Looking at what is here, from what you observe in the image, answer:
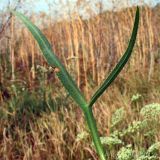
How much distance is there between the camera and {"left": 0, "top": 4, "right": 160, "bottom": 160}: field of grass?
108 inches

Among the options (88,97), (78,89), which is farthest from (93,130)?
(88,97)

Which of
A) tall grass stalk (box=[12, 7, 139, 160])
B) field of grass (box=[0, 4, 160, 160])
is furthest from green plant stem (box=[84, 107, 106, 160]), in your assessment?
field of grass (box=[0, 4, 160, 160])

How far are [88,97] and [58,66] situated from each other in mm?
3910

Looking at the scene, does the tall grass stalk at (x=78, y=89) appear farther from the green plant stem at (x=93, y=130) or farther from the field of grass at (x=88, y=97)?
the field of grass at (x=88, y=97)

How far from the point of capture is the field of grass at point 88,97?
9.03 ft

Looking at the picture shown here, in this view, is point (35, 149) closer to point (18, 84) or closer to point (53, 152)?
point (53, 152)

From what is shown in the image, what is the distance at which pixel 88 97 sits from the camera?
4.48 m

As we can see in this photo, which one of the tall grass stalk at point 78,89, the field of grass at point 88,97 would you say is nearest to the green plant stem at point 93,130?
the tall grass stalk at point 78,89

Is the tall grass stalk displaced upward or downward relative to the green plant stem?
upward

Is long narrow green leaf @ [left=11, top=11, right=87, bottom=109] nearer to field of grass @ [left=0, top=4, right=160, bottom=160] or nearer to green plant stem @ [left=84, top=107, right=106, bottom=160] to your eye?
green plant stem @ [left=84, top=107, right=106, bottom=160]

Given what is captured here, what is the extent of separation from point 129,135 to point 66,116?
78cm

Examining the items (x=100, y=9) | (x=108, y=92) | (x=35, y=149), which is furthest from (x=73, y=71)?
(x=35, y=149)

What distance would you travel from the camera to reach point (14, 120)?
3.72 metres

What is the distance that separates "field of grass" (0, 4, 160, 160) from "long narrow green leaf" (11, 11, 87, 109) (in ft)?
2.05
